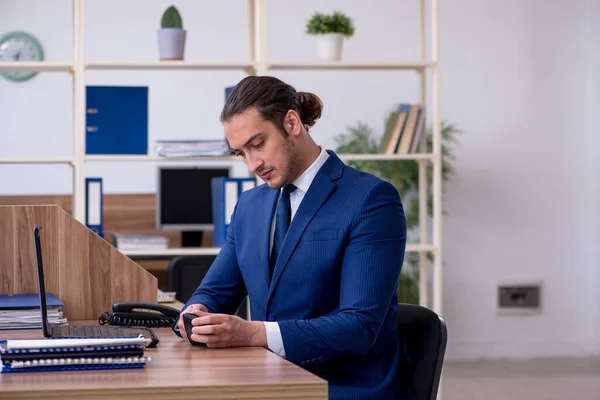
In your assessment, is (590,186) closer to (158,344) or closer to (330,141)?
(330,141)

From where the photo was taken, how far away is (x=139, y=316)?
215cm

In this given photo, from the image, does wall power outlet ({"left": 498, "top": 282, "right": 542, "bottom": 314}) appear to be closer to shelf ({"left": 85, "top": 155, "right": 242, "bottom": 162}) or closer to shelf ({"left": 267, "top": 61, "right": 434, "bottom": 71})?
shelf ({"left": 267, "top": 61, "right": 434, "bottom": 71})

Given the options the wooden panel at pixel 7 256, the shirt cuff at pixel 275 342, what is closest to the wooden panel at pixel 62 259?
the wooden panel at pixel 7 256

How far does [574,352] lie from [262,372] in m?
5.46

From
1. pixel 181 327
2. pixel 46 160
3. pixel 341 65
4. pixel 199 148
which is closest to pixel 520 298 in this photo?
pixel 341 65

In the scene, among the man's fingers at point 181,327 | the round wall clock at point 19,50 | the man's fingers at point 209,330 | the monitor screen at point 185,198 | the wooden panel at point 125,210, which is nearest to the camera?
the man's fingers at point 209,330

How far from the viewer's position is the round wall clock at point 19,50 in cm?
598

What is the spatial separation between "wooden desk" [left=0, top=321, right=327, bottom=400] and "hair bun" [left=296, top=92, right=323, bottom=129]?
2.28 ft

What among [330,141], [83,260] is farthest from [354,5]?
[83,260]

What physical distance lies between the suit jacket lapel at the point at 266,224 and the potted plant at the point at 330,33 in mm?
2570

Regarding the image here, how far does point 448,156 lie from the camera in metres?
5.93

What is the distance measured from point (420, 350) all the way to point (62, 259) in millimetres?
924

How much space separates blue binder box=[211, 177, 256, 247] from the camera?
441cm

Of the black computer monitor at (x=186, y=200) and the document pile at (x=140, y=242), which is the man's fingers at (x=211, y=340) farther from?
the black computer monitor at (x=186, y=200)
